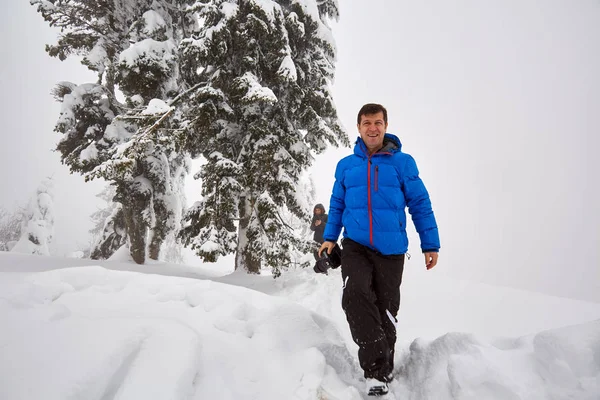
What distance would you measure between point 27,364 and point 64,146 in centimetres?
997

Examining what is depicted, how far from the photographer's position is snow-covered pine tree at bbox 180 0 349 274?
620 centimetres

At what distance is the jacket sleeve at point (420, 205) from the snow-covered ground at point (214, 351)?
2.72 feet

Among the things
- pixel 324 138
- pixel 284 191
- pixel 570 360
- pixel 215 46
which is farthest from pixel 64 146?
pixel 570 360

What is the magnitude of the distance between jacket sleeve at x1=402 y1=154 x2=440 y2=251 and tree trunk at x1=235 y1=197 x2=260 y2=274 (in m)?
5.28

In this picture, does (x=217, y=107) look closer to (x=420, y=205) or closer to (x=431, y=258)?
(x=420, y=205)

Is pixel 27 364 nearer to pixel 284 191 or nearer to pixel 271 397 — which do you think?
pixel 271 397

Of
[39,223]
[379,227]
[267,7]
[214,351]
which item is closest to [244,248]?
[214,351]

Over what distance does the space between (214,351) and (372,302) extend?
136 cm

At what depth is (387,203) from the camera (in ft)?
8.41

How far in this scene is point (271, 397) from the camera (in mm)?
1915

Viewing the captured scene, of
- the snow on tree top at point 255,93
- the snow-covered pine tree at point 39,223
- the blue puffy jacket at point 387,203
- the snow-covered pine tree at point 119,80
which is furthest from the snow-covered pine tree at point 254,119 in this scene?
the snow-covered pine tree at point 39,223

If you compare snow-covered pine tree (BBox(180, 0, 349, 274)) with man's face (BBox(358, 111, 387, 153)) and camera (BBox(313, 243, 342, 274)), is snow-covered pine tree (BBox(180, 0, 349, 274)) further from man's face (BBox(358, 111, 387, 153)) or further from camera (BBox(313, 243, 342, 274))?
camera (BBox(313, 243, 342, 274))

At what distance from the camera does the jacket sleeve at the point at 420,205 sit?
2600mm

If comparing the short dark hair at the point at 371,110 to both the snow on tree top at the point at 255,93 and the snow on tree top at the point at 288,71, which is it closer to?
the snow on tree top at the point at 255,93
